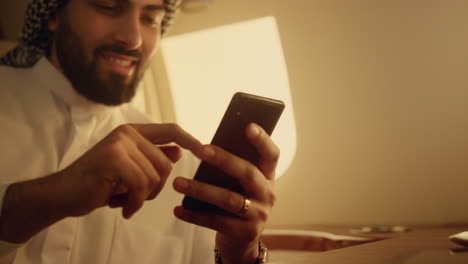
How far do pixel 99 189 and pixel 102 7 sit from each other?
584 mm

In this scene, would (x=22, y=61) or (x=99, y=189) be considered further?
(x=22, y=61)

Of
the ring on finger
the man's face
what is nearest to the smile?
the man's face

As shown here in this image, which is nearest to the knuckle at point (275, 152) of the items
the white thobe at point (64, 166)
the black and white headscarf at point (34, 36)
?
the white thobe at point (64, 166)

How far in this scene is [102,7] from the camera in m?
0.90

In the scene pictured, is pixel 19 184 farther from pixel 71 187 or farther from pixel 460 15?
pixel 460 15

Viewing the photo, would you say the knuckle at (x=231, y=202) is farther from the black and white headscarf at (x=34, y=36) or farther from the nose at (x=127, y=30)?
the black and white headscarf at (x=34, y=36)

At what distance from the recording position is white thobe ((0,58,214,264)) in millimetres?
765

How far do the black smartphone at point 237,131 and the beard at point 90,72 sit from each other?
44cm

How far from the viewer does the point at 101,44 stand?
3.01ft

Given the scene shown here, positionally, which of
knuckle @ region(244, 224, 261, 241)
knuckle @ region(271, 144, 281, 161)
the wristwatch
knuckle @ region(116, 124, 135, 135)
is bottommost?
the wristwatch

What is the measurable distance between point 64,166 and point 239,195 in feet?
1.41

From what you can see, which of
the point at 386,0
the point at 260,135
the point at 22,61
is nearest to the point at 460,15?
the point at 386,0

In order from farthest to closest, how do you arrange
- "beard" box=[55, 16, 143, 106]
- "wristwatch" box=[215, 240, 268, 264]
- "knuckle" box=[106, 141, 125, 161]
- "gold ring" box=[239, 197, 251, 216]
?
"beard" box=[55, 16, 143, 106]
"wristwatch" box=[215, 240, 268, 264]
"gold ring" box=[239, 197, 251, 216]
"knuckle" box=[106, 141, 125, 161]

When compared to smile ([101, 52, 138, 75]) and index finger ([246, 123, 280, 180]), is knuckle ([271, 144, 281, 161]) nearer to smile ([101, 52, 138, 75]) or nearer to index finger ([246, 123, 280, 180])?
index finger ([246, 123, 280, 180])
